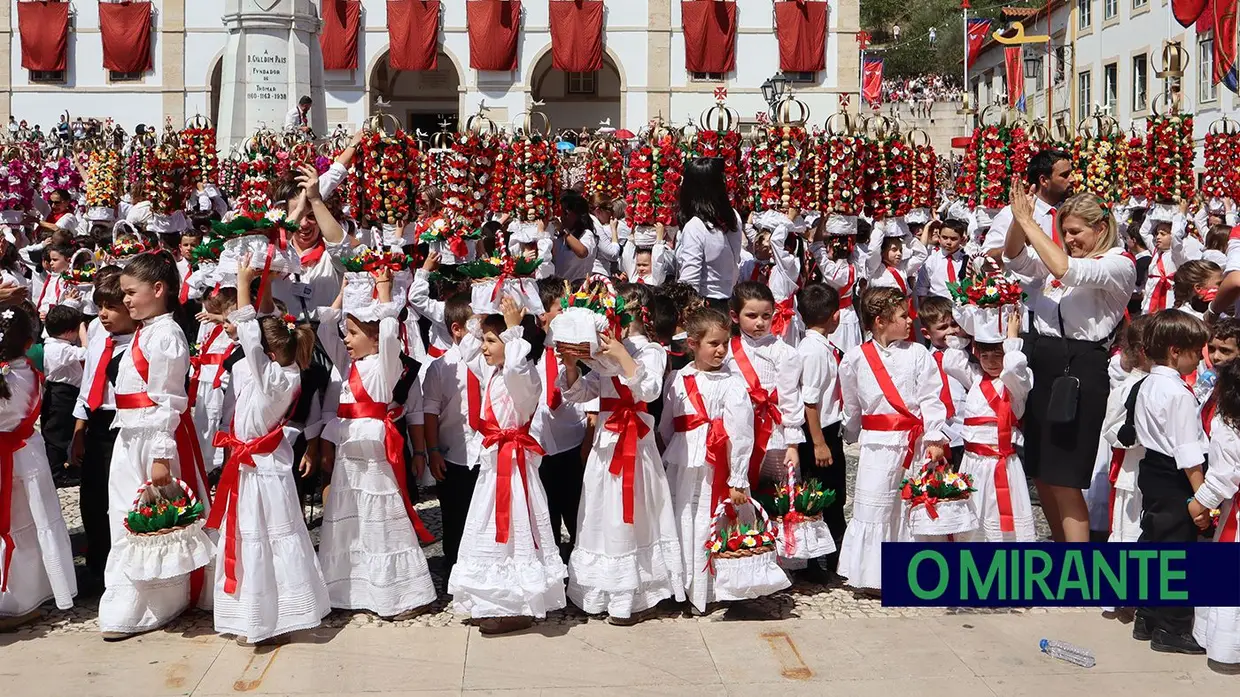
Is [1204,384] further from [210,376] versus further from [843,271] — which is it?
[210,376]

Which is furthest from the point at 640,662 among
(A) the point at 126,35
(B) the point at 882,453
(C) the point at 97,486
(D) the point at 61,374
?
(A) the point at 126,35

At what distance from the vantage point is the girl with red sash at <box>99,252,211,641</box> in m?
5.30

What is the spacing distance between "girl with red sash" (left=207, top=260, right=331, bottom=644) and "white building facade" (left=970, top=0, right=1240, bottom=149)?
26.7 m

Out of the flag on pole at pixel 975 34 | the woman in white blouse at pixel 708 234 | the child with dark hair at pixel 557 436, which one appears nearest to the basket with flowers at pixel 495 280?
the child with dark hair at pixel 557 436

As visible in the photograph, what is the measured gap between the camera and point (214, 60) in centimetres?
3628

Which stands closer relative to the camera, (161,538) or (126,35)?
(161,538)

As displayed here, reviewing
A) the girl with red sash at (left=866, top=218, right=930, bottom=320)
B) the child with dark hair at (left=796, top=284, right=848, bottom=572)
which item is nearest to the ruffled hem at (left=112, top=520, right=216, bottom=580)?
the child with dark hair at (left=796, top=284, right=848, bottom=572)

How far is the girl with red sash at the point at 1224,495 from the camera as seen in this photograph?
4816 millimetres

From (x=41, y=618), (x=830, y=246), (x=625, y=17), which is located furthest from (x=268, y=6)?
(x=625, y=17)

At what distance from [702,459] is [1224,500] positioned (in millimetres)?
2159

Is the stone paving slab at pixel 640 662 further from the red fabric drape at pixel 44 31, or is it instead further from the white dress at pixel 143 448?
the red fabric drape at pixel 44 31

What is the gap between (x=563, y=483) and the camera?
6340 mm

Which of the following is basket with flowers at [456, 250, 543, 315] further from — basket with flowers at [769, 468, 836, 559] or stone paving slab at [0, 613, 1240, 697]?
basket with flowers at [769, 468, 836, 559]

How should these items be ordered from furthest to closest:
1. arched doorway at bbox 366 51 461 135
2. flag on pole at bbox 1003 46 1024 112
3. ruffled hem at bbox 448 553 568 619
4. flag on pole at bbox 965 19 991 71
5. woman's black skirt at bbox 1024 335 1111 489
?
arched doorway at bbox 366 51 461 135 < flag on pole at bbox 965 19 991 71 < flag on pole at bbox 1003 46 1024 112 < woman's black skirt at bbox 1024 335 1111 489 < ruffled hem at bbox 448 553 568 619
